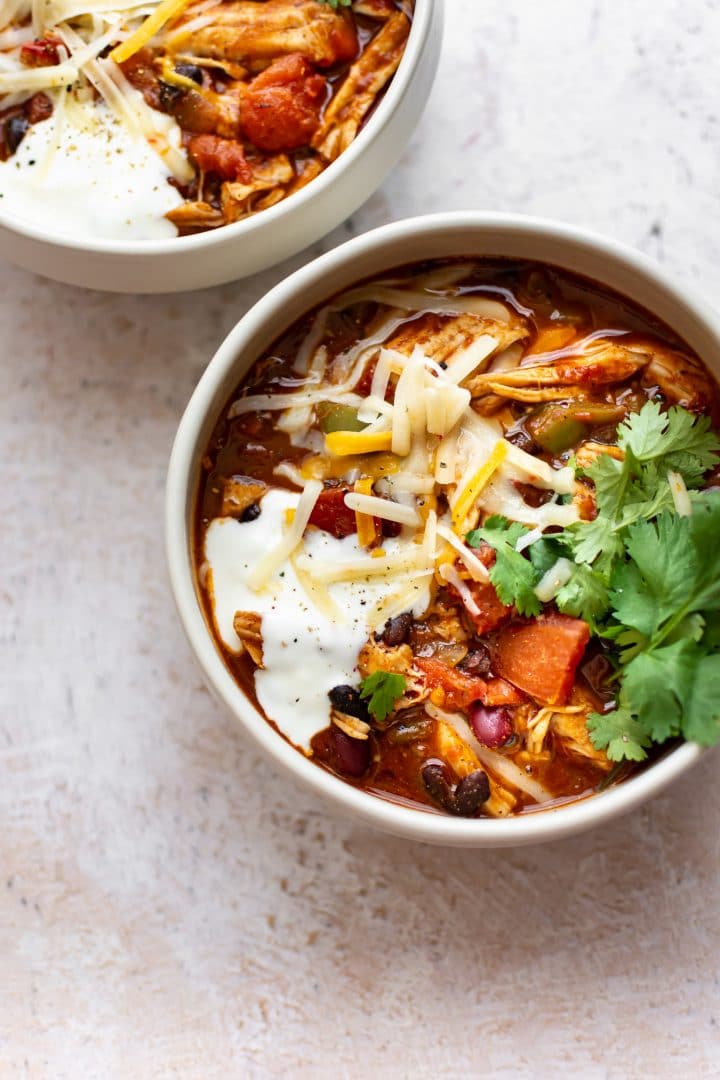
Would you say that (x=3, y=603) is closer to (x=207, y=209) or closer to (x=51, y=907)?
(x=51, y=907)

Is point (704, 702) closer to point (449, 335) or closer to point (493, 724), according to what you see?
point (493, 724)

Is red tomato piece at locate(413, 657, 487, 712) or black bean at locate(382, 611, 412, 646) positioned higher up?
black bean at locate(382, 611, 412, 646)

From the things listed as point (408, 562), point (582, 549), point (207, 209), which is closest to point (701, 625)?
point (582, 549)

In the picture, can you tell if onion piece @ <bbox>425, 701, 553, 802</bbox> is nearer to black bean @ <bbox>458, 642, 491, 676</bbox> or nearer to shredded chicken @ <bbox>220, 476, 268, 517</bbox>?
black bean @ <bbox>458, 642, 491, 676</bbox>

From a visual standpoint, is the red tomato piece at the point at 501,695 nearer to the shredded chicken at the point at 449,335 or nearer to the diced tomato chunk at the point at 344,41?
the shredded chicken at the point at 449,335

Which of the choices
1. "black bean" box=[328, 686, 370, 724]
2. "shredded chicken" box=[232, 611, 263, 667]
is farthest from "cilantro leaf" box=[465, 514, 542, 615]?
"shredded chicken" box=[232, 611, 263, 667]

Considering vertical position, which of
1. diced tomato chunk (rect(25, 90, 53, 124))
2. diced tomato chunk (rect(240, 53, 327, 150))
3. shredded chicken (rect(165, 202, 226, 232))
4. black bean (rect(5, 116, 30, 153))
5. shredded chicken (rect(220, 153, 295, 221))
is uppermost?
diced tomato chunk (rect(240, 53, 327, 150))

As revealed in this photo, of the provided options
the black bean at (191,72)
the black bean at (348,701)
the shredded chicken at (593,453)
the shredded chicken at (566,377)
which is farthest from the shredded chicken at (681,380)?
the black bean at (191,72)
